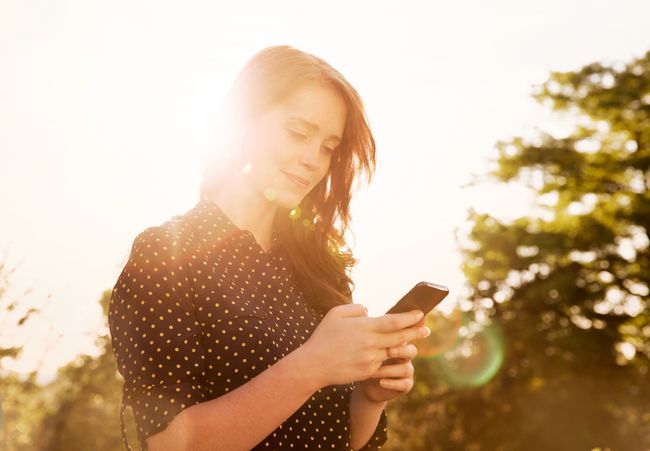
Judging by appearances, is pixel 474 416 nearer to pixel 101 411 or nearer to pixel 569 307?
pixel 569 307

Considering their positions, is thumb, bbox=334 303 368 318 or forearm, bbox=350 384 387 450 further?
forearm, bbox=350 384 387 450

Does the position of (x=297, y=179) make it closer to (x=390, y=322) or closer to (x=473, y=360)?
(x=390, y=322)

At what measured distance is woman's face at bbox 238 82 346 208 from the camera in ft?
10.1

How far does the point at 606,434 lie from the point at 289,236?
2483 centimetres

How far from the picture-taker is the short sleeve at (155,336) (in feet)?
7.30

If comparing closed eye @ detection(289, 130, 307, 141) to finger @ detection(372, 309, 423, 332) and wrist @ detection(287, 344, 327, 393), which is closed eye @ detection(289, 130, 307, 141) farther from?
wrist @ detection(287, 344, 327, 393)

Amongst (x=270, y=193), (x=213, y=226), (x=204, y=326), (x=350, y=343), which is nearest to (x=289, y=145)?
(x=270, y=193)

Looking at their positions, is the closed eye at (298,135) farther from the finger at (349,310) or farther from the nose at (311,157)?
the finger at (349,310)

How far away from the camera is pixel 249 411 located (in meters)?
2.14

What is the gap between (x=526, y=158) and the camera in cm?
2661

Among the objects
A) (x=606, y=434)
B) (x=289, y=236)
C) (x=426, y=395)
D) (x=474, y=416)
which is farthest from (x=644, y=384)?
(x=289, y=236)

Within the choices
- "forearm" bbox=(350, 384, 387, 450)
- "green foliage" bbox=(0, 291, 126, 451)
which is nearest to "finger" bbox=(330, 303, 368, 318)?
"forearm" bbox=(350, 384, 387, 450)

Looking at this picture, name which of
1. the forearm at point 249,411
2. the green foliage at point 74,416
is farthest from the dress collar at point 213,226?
the green foliage at point 74,416

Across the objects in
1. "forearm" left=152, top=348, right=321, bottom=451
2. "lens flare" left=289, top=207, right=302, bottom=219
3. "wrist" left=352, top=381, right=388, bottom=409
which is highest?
"forearm" left=152, top=348, right=321, bottom=451
